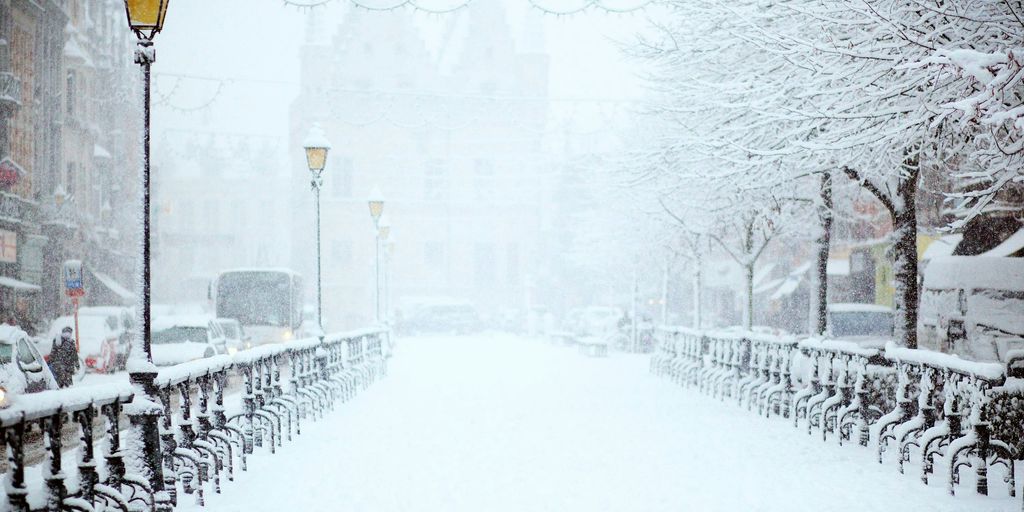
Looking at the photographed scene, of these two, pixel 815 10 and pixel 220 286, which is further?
pixel 220 286

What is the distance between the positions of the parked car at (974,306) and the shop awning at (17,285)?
27.8 m

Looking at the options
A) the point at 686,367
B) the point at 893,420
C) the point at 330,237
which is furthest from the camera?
the point at 330,237

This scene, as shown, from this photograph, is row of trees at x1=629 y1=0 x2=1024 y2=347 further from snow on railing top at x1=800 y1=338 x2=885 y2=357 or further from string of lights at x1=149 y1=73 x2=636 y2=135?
string of lights at x1=149 y1=73 x2=636 y2=135

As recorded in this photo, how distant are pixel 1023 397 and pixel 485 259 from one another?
6497 centimetres

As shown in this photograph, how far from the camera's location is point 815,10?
11023 mm

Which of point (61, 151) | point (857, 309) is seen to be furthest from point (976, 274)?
point (61, 151)

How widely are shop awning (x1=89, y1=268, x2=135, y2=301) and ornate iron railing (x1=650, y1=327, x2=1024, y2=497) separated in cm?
3403

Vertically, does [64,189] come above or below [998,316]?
above

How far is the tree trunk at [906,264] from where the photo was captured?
15047 millimetres

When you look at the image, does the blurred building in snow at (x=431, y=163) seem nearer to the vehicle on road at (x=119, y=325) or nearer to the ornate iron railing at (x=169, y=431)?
the vehicle on road at (x=119, y=325)

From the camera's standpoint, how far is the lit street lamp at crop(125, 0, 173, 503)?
7793 millimetres

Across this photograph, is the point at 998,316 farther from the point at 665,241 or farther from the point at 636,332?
the point at 636,332

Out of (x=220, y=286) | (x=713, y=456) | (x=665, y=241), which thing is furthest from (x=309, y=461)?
(x=220, y=286)

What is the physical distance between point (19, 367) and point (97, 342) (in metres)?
12.5
